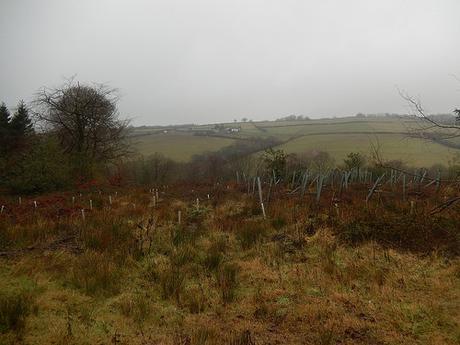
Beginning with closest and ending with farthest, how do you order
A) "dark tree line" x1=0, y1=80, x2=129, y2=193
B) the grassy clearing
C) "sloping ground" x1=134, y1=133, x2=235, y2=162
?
the grassy clearing < "dark tree line" x1=0, y1=80, x2=129, y2=193 < "sloping ground" x1=134, y1=133, x2=235, y2=162

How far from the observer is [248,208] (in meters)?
11.2

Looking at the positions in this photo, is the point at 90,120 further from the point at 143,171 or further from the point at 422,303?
the point at 422,303

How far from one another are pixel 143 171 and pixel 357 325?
30506 millimetres

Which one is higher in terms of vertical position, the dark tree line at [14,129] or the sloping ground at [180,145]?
Answer: the dark tree line at [14,129]

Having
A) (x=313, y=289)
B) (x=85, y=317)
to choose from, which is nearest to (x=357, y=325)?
(x=313, y=289)

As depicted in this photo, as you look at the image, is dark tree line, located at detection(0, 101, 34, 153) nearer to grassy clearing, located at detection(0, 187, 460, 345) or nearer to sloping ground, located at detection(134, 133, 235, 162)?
sloping ground, located at detection(134, 133, 235, 162)

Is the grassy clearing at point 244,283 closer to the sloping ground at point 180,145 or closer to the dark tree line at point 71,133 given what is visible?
the dark tree line at point 71,133

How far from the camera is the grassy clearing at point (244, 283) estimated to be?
4.46 meters

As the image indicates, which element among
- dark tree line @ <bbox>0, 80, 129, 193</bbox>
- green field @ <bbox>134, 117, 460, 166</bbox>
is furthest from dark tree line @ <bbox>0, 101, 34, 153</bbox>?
green field @ <bbox>134, 117, 460, 166</bbox>

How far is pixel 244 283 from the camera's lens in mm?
6008

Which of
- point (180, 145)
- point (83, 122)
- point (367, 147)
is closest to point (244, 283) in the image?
point (83, 122)

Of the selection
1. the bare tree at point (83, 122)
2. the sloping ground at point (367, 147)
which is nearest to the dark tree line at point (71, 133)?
the bare tree at point (83, 122)

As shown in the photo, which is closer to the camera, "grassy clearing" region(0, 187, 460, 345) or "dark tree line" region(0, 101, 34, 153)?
"grassy clearing" region(0, 187, 460, 345)

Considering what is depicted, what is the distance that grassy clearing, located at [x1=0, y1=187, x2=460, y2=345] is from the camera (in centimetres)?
446
